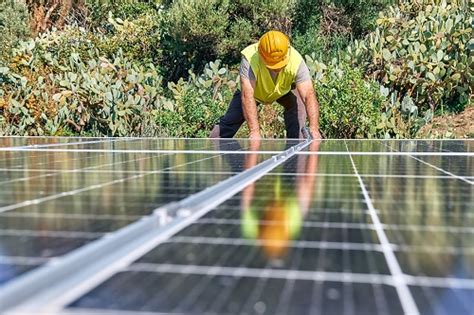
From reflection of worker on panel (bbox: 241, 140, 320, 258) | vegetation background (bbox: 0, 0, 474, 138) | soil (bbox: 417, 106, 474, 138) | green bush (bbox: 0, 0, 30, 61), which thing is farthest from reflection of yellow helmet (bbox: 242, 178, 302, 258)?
green bush (bbox: 0, 0, 30, 61)

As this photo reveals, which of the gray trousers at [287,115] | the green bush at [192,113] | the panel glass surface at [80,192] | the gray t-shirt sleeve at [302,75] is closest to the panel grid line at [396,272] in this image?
the panel glass surface at [80,192]

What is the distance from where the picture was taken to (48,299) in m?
1.17

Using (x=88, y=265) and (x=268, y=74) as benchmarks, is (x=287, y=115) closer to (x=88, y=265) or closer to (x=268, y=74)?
(x=268, y=74)

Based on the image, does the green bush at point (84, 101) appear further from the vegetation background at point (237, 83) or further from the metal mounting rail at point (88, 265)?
the metal mounting rail at point (88, 265)

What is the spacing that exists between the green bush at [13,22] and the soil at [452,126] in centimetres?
1224

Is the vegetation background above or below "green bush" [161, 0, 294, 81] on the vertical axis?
below

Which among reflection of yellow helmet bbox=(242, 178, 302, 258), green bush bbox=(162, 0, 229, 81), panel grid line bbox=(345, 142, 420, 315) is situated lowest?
panel grid line bbox=(345, 142, 420, 315)

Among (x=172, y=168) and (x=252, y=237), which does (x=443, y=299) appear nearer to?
(x=252, y=237)

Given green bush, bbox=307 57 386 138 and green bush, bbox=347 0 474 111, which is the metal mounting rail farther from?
green bush, bbox=347 0 474 111

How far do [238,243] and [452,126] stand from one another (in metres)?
10.4

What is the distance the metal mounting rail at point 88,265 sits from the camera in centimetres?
115

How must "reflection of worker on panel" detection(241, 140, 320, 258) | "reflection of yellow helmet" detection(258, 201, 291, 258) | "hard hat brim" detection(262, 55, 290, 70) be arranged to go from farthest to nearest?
"hard hat brim" detection(262, 55, 290, 70), "reflection of worker on panel" detection(241, 140, 320, 258), "reflection of yellow helmet" detection(258, 201, 291, 258)

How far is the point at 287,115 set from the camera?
27.9 feet

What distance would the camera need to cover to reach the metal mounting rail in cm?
115
